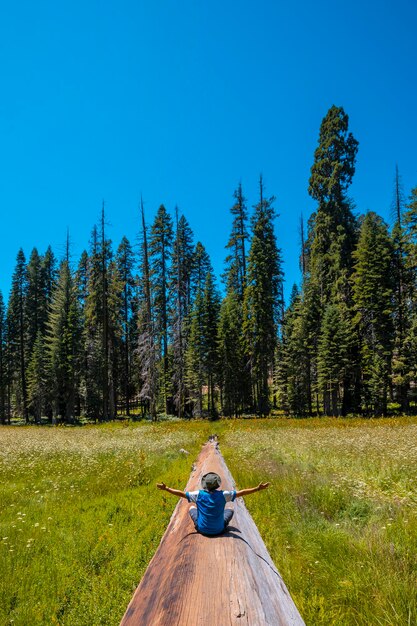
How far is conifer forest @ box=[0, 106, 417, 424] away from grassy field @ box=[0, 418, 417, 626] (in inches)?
844

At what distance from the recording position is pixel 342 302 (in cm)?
3325

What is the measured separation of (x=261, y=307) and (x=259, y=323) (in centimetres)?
167

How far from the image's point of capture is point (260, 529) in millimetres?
5723

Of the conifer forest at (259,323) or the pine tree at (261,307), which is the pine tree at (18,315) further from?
the pine tree at (261,307)

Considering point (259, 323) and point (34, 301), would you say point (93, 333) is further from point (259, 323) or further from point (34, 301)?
point (259, 323)

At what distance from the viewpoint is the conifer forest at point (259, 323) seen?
30.3m

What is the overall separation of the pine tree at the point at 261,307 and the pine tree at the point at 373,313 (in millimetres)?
8148

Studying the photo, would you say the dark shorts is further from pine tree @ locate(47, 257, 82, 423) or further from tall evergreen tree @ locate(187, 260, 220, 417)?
pine tree @ locate(47, 257, 82, 423)

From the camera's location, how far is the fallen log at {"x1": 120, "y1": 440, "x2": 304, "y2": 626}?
254 cm

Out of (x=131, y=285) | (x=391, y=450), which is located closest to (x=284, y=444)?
(x=391, y=450)

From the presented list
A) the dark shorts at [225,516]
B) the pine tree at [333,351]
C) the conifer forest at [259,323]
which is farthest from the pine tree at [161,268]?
the dark shorts at [225,516]

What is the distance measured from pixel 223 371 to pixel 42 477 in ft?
88.7

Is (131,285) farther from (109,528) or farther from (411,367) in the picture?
(109,528)

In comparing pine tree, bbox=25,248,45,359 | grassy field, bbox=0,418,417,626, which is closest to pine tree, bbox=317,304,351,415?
grassy field, bbox=0,418,417,626
